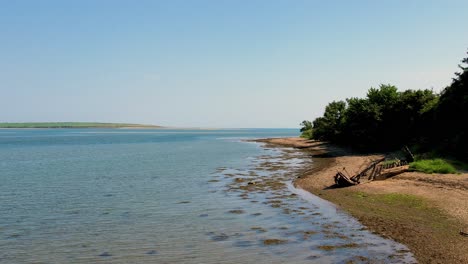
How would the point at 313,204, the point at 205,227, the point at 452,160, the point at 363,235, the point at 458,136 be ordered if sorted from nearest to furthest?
the point at 363,235
the point at 205,227
the point at 313,204
the point at 452,160
the point at 458,136

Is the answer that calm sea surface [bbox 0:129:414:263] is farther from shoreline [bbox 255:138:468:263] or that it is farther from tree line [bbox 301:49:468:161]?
tree line [bbox 301:49:468:161]

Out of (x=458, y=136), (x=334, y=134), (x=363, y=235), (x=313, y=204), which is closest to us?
(x=363, y=235)

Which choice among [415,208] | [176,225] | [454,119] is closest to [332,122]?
[454,119]

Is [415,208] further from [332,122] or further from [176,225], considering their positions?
[332,122]

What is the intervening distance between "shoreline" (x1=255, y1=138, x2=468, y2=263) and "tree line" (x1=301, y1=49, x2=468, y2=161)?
37.1 ft

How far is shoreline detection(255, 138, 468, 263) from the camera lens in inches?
625

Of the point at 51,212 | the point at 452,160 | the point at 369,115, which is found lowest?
the point at 51,212

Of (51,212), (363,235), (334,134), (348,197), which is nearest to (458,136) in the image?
(348,197)

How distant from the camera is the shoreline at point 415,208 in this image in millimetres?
15867

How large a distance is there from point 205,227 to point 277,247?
4970 mm

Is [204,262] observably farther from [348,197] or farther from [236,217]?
[348,197]

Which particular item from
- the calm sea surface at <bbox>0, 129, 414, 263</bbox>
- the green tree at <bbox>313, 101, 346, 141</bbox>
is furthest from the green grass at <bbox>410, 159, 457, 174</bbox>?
the green tree at <bbox>313, 101, 346, 141</bbox>

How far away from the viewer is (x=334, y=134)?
8225cm

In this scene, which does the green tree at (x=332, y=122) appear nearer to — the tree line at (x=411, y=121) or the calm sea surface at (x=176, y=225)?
the tree line at (x=411, y=121)
